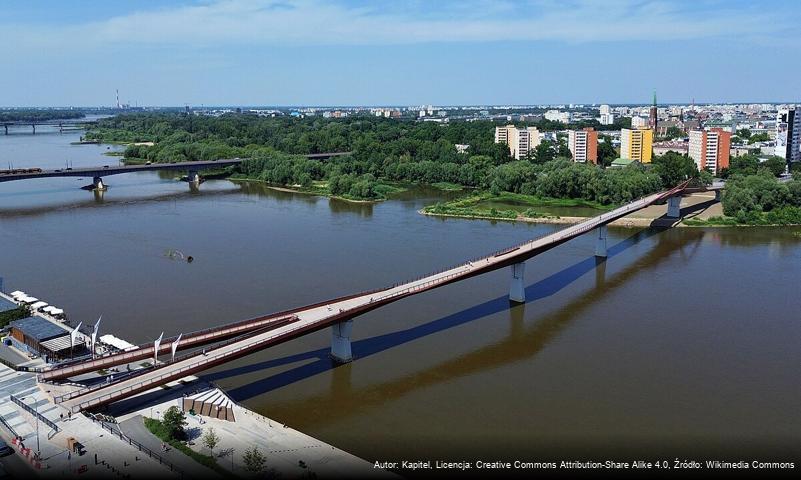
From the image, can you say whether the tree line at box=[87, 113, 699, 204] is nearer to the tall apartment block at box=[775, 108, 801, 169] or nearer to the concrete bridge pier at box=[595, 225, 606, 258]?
the tall apartment block at box=[775, 108, 801, 169]

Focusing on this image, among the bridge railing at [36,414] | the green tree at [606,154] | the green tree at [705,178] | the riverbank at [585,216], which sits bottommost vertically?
the bridge railing at [36,414]

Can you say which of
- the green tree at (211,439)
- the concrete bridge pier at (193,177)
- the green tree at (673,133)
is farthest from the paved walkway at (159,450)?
the green tree at (673,133)

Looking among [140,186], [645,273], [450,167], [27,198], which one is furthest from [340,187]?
[645,273]

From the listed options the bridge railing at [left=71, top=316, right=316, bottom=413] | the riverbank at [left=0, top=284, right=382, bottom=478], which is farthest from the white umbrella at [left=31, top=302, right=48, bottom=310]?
the bridge railing at [left=71, top=316, right=316, bottom=413]

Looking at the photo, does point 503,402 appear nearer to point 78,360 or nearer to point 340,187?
point 78,360

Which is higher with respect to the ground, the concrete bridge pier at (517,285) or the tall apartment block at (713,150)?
the tall apartment block at (713,150)

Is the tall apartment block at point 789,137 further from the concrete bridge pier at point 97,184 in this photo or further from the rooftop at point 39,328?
the rooftop at point 39,328

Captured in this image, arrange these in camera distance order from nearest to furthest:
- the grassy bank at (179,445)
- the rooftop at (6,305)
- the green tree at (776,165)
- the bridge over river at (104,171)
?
the grassy bank at (179,445) → the rooftop at (6,305) → the bridge over river at (104,171) → the green tree at (776,165)
